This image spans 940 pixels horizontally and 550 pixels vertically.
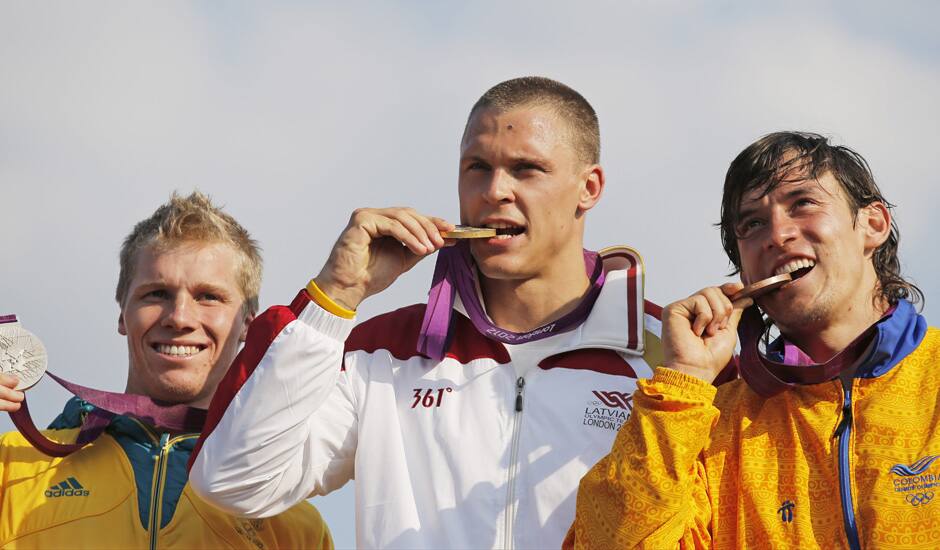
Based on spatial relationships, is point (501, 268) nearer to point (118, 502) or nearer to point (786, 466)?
point (786, 466)

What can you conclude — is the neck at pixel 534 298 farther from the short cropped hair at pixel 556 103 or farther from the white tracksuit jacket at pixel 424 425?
the short cropped hair at pixel 556 103

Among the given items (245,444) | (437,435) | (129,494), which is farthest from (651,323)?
(129,494)

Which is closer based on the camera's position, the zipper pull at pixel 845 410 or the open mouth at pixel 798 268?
the zipper pull at pixel 845 410

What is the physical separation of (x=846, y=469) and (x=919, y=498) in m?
0.30

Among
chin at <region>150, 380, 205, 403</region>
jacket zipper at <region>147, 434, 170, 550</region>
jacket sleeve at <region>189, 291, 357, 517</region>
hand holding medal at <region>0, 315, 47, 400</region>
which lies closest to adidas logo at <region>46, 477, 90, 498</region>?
jacket zipper at <region>147, 434, 170, 550</region>

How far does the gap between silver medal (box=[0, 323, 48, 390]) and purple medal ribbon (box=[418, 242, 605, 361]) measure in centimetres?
200

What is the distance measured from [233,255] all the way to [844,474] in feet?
11.8

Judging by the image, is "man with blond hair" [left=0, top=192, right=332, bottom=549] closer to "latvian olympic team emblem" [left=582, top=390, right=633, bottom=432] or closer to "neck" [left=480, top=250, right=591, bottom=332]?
"neck" [left=480, top=250, right=591, bottom=332]

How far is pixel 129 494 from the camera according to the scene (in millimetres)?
6492

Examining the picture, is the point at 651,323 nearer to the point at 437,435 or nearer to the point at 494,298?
the point at 494,298

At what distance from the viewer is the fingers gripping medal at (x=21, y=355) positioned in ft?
21.2

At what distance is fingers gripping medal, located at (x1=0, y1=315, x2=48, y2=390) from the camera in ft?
21.2

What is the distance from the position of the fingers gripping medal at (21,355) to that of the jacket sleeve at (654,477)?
2966mm

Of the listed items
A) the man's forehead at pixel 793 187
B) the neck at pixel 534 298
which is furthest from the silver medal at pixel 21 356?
the man's forehead at pixel 793 187
